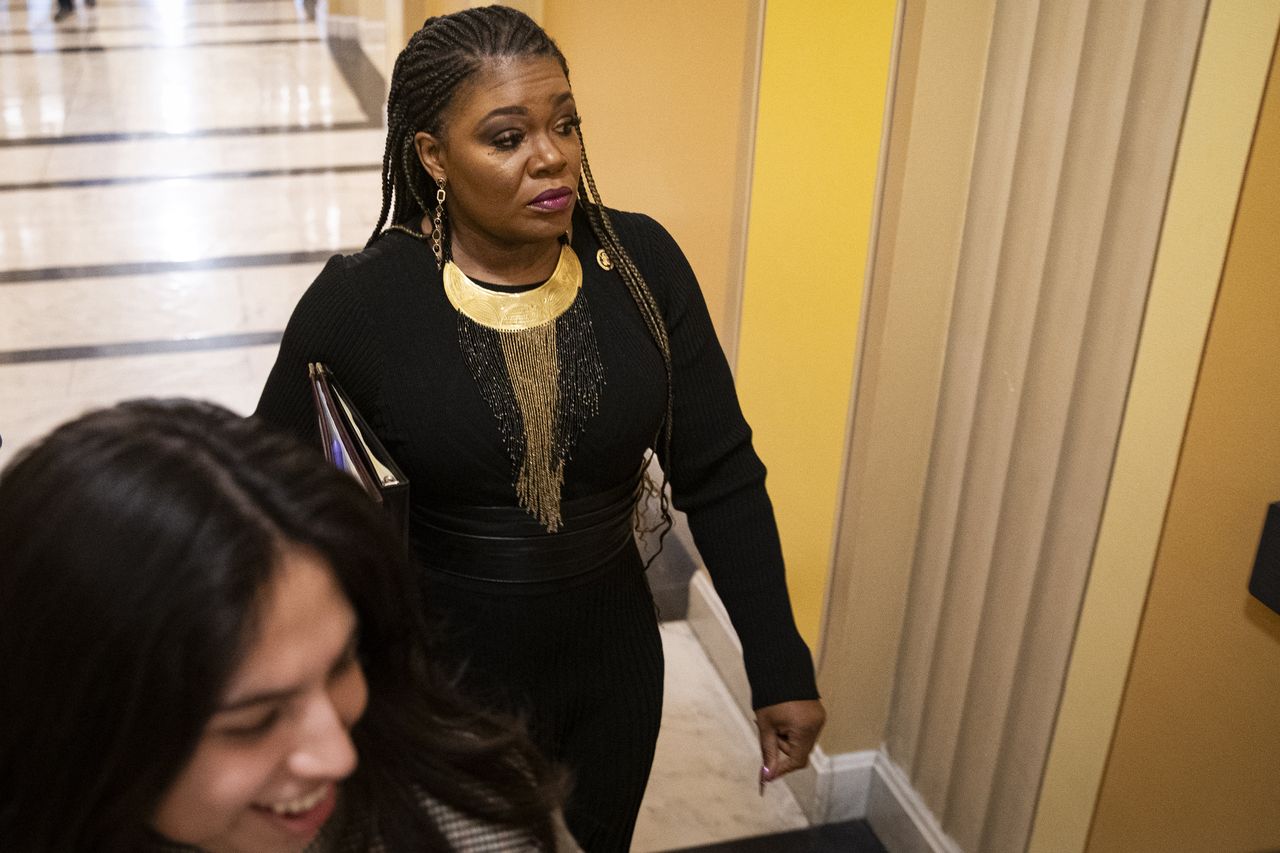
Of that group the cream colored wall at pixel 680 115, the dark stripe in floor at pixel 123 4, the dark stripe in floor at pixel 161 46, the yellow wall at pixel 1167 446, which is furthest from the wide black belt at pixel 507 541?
the dark stripe in floor at pixel 123 4

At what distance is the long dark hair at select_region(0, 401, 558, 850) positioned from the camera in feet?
2.93

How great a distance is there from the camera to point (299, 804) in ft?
3.25

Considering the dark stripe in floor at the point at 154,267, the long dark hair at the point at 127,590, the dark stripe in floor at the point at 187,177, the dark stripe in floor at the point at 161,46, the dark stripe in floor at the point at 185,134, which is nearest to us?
the long dark hair at the point at 127,590

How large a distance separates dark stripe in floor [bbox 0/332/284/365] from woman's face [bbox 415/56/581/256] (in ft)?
12.3

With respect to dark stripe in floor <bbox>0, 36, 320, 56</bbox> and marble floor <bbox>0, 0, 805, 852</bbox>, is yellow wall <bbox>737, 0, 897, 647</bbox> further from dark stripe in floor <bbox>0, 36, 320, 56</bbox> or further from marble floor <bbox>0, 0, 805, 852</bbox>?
dark stripe in floor <bbox>0, 36, 320, 56</bbox>

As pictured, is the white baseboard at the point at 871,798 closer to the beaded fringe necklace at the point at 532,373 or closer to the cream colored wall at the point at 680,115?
the cream colored wall at the point at 680,115

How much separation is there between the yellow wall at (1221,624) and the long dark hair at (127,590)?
1354 mm

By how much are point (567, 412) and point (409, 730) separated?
69 centimetres

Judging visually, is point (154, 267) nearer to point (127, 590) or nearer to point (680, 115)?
point (680, 115)

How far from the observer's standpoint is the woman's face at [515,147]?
1.74 m

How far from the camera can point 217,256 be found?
6.27m

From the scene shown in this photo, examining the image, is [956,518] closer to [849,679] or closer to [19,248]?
[849,679]

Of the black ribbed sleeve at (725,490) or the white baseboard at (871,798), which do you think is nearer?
the black ribbed sleeve at (725,490)

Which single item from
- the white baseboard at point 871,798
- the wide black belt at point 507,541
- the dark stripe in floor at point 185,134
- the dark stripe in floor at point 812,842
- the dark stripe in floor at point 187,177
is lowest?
the dark stripe in floor at point 812,842
